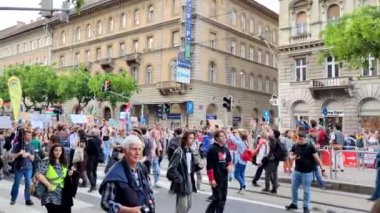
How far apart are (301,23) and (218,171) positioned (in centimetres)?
3321

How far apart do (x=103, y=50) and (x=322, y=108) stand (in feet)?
91.5

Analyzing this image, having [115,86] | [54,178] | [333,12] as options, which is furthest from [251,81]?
[54,178]

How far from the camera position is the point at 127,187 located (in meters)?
4.04

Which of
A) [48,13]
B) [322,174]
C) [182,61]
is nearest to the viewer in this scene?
[48,13]

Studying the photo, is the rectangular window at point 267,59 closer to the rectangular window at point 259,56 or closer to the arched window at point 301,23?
the rectangular window at point 259,56

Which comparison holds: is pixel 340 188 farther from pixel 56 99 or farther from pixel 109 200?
pixel 56 99

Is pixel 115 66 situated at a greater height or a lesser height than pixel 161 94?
greater

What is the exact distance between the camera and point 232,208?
997 centimetres

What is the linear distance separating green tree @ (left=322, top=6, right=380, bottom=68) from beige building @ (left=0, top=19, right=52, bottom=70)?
50614 mm

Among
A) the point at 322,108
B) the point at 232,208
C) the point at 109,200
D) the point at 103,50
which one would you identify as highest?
the point at 103,50

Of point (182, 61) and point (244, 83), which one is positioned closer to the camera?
point (182, 61)

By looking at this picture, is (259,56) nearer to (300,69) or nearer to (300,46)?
(300,69)

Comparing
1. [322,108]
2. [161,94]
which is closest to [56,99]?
[161,94]

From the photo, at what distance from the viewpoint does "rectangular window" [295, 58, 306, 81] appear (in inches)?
1518
